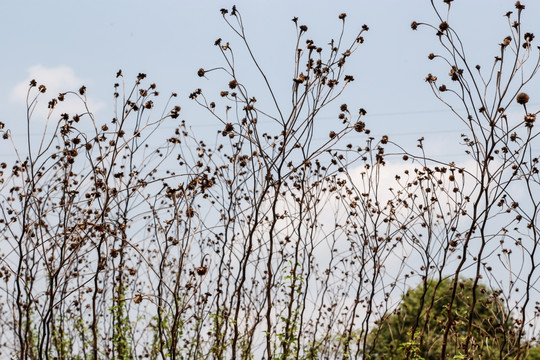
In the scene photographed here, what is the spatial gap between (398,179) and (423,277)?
111cm

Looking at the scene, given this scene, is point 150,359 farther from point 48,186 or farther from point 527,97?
point 527,97

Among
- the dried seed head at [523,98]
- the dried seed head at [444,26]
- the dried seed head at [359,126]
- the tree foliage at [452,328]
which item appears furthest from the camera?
the tree foliage at [452,328]

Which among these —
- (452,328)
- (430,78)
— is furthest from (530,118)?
(452,328)

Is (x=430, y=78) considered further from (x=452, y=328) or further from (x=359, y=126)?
A: (x=452, y=328)

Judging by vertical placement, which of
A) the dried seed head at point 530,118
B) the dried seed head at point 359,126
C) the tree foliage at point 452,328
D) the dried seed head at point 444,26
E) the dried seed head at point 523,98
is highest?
the dried seed head at point 444,26

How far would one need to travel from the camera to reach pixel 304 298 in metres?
6.85

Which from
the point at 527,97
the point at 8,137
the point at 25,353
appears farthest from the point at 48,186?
the point at 527,97

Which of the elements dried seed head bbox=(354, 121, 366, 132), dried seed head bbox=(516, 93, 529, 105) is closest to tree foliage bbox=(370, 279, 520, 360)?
dried seed head bbox=(354, 121, 366, 132)

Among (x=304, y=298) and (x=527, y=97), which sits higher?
(x=527, y=97)

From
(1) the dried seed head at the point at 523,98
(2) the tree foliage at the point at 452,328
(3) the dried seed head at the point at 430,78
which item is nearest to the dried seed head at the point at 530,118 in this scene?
(1) the dried seed head at the point at 523,98

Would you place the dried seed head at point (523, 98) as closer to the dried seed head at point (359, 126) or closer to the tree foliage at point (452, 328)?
the dried seed head at point (359, 126)

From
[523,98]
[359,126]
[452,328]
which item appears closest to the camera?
[523,98]

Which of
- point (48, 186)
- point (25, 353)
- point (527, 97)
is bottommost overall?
point (25, 353)

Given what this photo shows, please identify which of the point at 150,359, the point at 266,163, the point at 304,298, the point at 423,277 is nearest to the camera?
the point at 266,163
